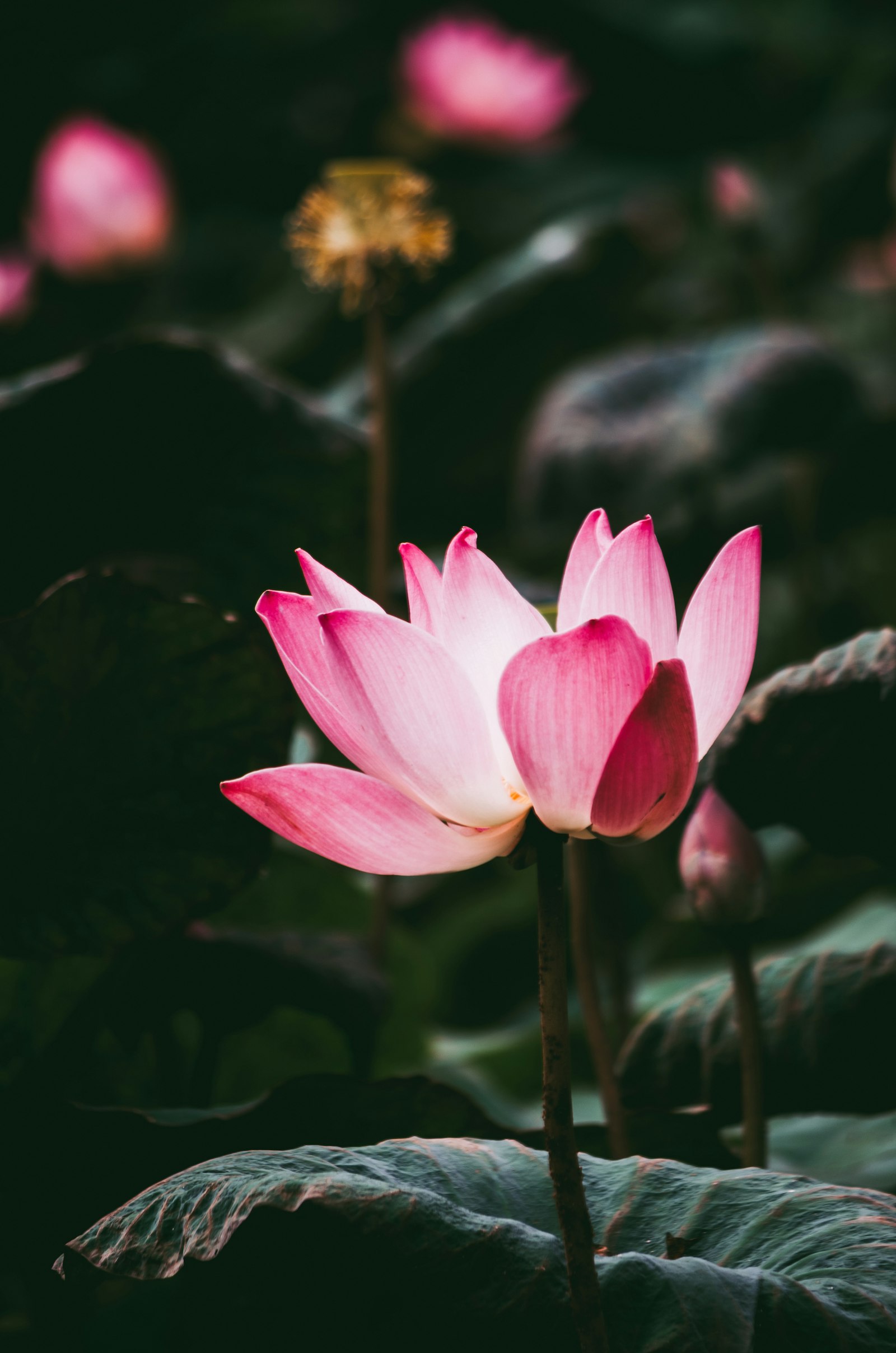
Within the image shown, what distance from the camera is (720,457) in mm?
851

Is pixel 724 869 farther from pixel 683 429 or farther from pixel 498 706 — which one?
pixel 683 429

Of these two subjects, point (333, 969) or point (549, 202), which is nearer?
point (333, 969)

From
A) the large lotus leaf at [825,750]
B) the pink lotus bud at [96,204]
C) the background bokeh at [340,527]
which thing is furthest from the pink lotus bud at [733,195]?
the large lotus leaf at [825,750]

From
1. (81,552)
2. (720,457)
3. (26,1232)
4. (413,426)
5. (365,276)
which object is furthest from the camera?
(413,426)

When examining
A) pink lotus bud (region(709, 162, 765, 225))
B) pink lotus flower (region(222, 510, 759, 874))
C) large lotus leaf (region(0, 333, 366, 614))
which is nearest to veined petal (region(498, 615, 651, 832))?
pink lotus flower (region(222, 510, 759, 874))

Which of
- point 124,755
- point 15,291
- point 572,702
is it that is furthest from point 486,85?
point 572,702

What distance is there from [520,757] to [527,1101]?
57 centimetres

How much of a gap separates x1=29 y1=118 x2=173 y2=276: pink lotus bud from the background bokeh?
44mm

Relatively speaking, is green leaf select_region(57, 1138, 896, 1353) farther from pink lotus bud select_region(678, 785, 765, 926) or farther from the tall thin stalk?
the tall thin stalk

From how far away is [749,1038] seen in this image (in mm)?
419

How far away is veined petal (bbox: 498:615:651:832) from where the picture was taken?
26 centimetres

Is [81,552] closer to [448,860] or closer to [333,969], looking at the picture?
[333,969]

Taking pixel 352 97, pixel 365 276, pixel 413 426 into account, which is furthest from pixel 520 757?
pixel 352 97

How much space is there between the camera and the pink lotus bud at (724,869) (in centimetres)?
41
